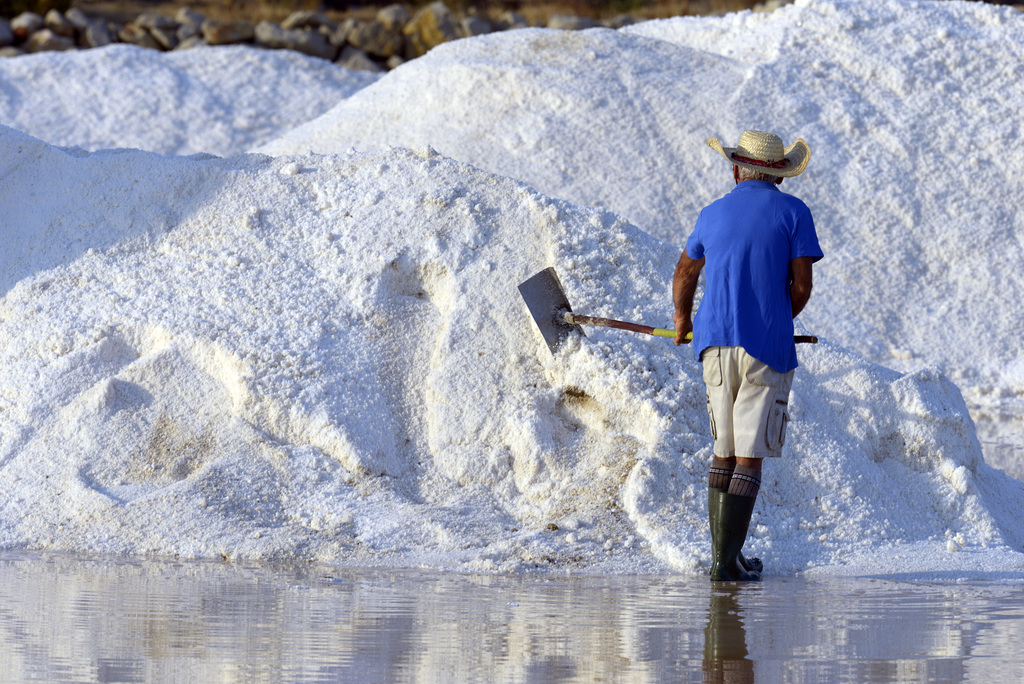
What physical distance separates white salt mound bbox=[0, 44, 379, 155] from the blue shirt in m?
10.1

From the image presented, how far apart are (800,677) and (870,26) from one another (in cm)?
953

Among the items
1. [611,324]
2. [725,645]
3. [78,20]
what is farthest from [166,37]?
[725,645]

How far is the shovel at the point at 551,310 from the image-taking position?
4.66 m

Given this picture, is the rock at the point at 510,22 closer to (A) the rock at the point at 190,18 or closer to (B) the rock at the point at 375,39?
(B) the rock at the point at 375,39

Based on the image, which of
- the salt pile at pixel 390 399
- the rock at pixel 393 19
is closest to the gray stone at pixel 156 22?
the rock at pixel 393 19

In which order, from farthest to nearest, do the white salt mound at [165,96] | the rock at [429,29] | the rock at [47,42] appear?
the rock at [429,29] < the rock at [47,42] < the white salt mound at [165,96]

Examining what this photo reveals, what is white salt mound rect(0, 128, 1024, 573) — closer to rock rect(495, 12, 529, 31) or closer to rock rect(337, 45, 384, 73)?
rock rect(337, 45, 384, 73)

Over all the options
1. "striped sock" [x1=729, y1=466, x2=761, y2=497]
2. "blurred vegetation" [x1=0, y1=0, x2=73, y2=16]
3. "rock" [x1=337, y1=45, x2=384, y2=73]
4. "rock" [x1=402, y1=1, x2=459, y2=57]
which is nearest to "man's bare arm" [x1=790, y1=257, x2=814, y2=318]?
"striped sock" [x1=729, y1=466, x2=761, y2=497]

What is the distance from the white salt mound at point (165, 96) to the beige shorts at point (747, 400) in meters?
10.1

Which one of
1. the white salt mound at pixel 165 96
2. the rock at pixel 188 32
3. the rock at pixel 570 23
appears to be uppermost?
the rock at pixel 188 32

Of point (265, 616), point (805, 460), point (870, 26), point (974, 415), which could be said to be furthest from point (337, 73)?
point (265, 616)

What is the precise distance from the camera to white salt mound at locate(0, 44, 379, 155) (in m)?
13.3

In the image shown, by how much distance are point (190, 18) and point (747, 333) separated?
13900 millimetres

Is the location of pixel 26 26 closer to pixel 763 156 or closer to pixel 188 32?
pixel 188 32
